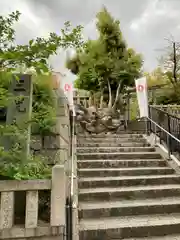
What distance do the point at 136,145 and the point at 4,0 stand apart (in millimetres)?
4243

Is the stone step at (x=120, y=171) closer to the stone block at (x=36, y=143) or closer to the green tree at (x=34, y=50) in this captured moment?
the stone block at (x=36, y=143)

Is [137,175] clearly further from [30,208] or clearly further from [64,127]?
[30,208]

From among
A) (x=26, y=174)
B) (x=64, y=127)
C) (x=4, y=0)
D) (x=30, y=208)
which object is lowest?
(x=30, y=208)

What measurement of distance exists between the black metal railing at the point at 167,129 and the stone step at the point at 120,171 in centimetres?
60

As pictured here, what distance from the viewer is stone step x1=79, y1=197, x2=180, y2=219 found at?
9.89ft

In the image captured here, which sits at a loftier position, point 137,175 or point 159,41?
Result: point 159,41

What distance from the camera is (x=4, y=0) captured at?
194cm

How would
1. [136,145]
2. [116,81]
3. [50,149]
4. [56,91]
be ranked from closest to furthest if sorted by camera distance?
1. [50,149]
2. [56,91]
3. [136,145]
4. [116,81]

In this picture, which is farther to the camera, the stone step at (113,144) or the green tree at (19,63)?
the stone step at (113,144)

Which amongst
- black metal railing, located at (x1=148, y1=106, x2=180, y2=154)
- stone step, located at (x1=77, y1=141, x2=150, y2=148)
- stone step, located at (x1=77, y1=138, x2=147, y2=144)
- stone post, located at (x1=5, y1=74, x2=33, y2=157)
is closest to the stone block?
stone post, located at (x1=5, y1=74, x2=33, y2=157)

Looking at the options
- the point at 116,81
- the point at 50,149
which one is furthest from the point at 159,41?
the point at 50,149

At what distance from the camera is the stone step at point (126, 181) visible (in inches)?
145

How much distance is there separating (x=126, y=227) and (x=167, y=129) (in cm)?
315

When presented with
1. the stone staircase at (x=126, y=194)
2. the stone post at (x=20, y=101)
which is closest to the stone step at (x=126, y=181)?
the stone staircase at (x=126, y=194)
